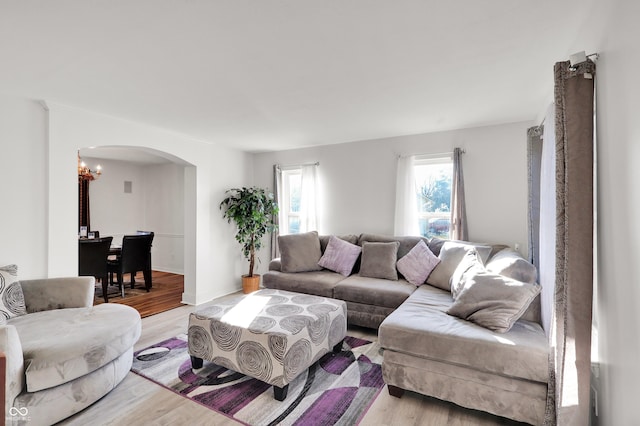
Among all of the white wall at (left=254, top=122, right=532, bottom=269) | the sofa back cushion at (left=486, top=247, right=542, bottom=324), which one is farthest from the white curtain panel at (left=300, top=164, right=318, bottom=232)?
the sofa back cushion at (left=486, top=247, right=542, bottom=324)

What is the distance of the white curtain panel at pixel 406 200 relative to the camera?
13.3ft

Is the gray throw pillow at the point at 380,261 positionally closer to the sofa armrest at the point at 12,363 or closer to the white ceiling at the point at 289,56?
the white ceiling at the point at 289,56

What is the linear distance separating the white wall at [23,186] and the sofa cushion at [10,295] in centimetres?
30

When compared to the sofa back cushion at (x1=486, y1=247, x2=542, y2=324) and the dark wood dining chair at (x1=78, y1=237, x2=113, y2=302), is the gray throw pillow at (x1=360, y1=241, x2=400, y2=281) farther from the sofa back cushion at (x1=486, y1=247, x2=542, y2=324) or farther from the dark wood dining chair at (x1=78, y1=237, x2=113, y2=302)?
the dark wood dining chair at (x1=78, y1=237, x2=113, y2=302)

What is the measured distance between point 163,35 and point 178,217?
17.8ft

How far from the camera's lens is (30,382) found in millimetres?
1762

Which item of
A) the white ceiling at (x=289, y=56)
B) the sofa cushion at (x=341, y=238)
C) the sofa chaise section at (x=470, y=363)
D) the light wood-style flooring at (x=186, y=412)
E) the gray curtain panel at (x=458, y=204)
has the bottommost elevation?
the light wood-style flooring at (x=186, y=412)

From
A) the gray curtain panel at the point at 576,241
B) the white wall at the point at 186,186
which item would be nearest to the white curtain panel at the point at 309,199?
the white wall at the point at 186,186

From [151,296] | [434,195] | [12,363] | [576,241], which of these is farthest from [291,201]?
[576,241]

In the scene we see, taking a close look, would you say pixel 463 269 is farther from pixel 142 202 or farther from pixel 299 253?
pixel 142 202

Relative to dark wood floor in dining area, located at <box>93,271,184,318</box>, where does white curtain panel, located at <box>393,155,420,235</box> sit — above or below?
above

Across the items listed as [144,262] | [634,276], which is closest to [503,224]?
[634,276]

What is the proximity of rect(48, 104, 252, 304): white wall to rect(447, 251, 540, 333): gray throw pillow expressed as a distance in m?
3.56

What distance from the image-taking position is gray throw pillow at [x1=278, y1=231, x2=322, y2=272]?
405 cm
